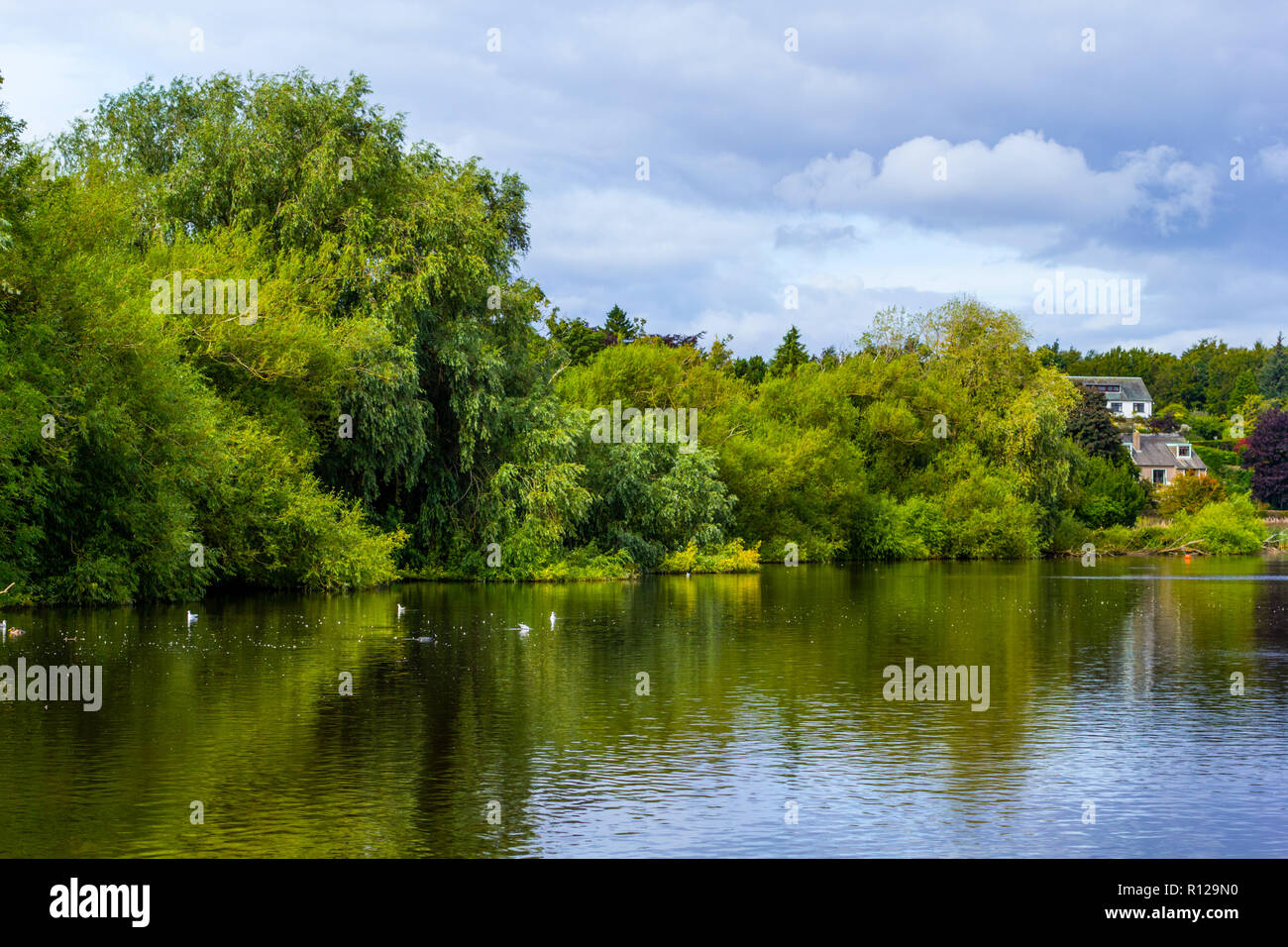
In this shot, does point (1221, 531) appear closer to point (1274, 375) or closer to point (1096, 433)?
point (1096, 433)

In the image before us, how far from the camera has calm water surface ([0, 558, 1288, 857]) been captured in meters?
12.9

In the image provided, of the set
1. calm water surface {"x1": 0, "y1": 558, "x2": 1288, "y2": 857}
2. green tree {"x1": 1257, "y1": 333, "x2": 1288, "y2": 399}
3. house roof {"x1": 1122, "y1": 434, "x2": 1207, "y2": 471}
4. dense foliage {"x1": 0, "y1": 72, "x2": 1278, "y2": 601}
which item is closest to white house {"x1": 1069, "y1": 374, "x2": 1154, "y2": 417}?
green tree {"x1": 1257, "y1": 333, "x2": 1288, "y2": 399}

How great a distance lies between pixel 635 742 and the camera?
17.6 meters

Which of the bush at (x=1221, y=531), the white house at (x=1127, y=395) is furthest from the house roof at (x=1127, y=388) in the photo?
the bush at (x=1221, y=531)

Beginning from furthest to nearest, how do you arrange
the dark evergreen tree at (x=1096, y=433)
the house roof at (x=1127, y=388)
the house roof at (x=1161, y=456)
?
the house roof at (x=1127, y=388)
the house roof at (x=1161, y=456)
the dark evergreen tree at (x=1096, y=433)

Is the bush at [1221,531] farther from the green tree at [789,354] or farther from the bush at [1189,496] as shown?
the green tree at [789,354]

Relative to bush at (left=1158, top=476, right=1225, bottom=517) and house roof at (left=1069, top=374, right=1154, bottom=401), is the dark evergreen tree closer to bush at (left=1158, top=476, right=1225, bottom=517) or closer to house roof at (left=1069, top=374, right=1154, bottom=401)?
bush at (left=1158, top=476, right=1225, bottom=517)

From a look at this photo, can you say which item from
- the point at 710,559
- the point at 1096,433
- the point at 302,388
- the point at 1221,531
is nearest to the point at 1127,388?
the point at 1096,433

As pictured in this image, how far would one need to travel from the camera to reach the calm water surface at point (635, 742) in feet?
42.2

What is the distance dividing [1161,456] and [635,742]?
143516mm

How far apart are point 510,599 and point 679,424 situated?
2827 centimetres

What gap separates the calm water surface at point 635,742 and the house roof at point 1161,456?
392 feet

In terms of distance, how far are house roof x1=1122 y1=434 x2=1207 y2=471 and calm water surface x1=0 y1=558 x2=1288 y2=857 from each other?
119352 mm

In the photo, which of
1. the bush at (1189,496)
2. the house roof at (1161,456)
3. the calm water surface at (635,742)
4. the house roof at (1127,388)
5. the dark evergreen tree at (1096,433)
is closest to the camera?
the calm water surface at (635,742)
